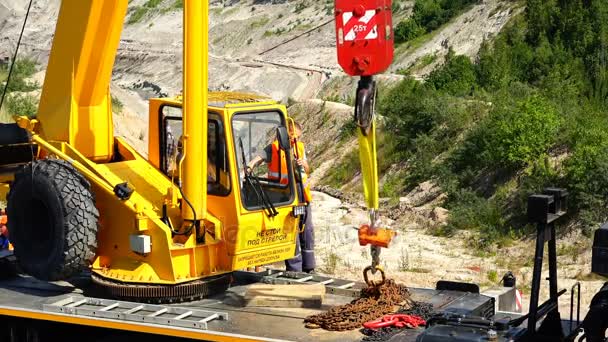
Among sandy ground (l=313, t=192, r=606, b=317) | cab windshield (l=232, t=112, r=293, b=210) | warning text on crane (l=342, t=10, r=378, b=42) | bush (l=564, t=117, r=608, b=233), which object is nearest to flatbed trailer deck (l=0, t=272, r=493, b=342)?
cab windshield (l=232, t=112, r=293, b=210)

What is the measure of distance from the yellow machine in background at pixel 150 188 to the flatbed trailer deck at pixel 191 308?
10.6 inches

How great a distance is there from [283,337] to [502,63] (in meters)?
18.3

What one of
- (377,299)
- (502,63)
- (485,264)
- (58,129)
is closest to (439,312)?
(377,299)

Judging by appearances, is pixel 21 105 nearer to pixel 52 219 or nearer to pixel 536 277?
pixel 52 219

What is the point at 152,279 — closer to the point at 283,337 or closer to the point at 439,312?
the point at 283,337

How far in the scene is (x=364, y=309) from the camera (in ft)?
23.9

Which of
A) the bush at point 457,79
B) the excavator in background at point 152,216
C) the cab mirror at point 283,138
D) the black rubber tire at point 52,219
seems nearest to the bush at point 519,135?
the bush at point 457,79

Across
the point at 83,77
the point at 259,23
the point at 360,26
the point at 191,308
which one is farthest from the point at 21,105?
the point at 259,23

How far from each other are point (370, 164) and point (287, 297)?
4.57 feet

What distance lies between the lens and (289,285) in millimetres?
7941

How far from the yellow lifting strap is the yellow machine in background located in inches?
51.4

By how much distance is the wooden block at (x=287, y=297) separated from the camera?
24.9 feet

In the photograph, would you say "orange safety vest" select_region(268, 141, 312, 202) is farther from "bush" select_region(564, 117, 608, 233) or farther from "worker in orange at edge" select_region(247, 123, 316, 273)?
"bush" select_region(564, 117, 608, 233)

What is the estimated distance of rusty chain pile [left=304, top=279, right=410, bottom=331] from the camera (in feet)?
23.1
